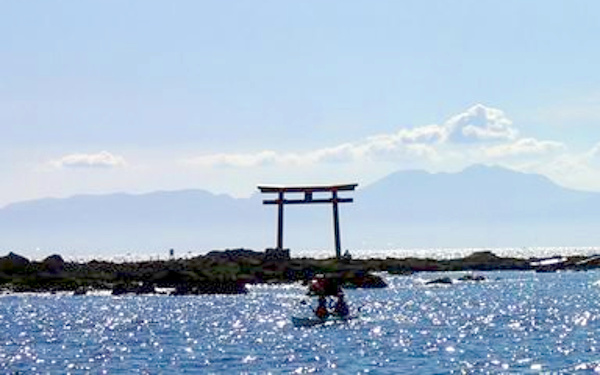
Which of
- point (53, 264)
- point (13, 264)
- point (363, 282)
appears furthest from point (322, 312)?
point (53, 264)

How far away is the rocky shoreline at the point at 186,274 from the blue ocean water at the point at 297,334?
324cm

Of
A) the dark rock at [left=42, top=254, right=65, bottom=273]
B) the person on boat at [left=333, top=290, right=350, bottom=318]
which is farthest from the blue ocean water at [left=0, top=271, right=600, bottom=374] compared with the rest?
the dark rock at [left=42, top=254, right=65, bottom=273]

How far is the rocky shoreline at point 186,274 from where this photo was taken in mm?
103206

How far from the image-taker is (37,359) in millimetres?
53750

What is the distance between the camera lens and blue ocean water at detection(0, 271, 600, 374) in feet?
163

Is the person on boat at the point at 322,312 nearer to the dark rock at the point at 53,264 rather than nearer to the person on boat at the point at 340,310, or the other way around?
the person on boat at the point at 340,310

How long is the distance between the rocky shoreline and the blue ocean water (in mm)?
3244

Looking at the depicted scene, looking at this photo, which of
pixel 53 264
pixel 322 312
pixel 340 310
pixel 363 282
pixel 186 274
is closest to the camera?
pixel 322 312

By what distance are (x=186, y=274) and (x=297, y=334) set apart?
140 feet

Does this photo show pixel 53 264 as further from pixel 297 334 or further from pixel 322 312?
pixel 297 334

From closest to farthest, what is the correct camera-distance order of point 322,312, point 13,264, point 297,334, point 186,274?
point 297,334 → point 322,312 → point 186,274 → point 13,264

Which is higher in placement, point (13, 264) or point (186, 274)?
point (13, 264)

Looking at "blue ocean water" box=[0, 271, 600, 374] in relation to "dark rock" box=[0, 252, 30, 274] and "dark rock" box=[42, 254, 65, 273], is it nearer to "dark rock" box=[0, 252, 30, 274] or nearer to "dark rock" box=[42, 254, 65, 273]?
"dark rock" box=[0, 252, 30, 274]

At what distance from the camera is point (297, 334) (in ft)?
Answer: 210
